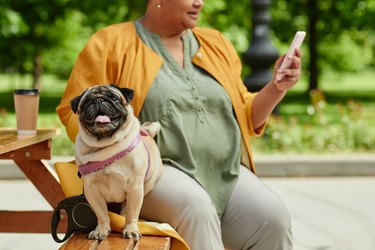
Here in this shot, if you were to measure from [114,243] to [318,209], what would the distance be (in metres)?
4.30

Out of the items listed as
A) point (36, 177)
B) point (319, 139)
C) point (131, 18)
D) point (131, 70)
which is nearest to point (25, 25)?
point (131, 18)

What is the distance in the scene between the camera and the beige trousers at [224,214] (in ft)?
→ 9.80

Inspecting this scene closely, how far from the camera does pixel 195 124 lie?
10.9ft

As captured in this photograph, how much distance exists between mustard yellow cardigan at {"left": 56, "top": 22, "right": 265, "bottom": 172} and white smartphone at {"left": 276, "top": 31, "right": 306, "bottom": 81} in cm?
26

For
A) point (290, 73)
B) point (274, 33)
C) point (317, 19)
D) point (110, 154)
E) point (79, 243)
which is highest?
point (290, 73)

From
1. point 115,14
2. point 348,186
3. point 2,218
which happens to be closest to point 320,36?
point 115,14

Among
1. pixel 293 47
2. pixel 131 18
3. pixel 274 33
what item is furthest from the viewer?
pixel 274 33

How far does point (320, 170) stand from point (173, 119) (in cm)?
529

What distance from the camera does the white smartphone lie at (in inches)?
126

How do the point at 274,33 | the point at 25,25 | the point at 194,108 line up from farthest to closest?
the point at 274,33 → the point at 25,25 → the point at 194,108

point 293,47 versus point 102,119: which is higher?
point 293,47

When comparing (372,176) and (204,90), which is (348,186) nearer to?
(372,176)

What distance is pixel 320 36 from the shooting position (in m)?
24.2

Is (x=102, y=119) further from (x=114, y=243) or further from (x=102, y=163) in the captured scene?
(x=114, y=243)
